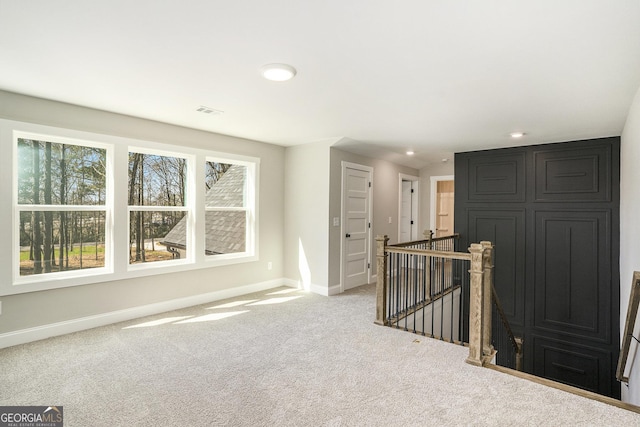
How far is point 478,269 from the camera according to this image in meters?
2.86

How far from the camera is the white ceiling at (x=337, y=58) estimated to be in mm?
1785

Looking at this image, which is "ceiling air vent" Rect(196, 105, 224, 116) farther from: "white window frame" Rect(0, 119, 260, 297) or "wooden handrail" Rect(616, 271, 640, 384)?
"wooden handrail" Rect(616, 271, 640, 384)

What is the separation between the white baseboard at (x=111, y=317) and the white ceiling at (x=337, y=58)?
2.21 metres

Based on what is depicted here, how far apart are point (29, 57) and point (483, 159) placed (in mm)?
5847

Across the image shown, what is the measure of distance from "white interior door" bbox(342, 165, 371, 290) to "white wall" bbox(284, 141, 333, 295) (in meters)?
0.38

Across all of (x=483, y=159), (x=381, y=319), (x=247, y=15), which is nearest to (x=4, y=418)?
(x=247, y=15)

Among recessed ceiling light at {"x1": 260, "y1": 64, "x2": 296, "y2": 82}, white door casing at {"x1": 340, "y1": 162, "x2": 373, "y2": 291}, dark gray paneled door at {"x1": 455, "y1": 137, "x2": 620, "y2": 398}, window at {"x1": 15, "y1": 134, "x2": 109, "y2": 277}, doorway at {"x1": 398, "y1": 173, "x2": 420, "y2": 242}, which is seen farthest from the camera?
doorway at {"x1": 398, "y1": 173, "x2": 420, "y2": 242}

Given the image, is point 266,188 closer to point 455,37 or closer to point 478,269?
point 478,269

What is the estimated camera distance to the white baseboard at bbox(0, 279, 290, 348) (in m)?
3.14

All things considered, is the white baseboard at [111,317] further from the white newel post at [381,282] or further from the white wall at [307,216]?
the white newel post at [381,282]

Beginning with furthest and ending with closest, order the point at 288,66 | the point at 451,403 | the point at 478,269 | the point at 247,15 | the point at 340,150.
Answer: the point at 340,150, the point at 478,269, the point at 288,66, the point at 451,403, the point at 247,15

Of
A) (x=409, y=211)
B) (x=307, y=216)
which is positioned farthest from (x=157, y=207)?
(x=409, y=211)

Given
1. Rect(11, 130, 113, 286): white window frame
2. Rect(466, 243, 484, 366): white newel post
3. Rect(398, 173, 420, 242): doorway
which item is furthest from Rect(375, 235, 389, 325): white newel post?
Rect(398, 173, 420, 242): doorway

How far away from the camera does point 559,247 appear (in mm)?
5016
